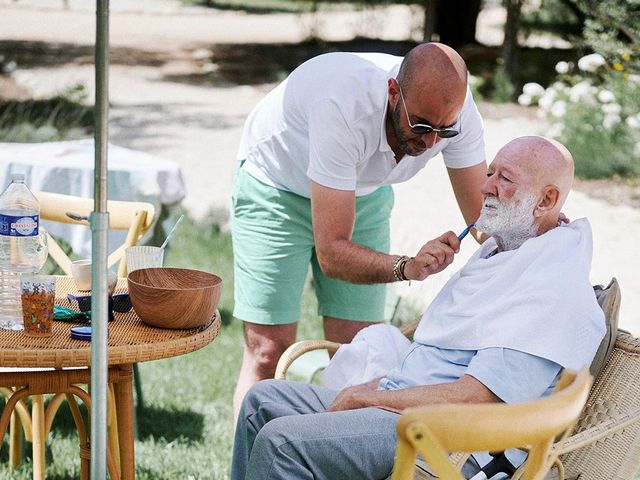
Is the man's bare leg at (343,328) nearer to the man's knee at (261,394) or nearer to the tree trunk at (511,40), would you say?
the man's knee at (261,394)

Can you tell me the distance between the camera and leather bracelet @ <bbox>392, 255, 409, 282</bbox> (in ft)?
9.86

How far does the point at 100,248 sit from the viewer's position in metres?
2.05

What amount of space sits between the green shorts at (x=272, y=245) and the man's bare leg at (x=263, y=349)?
0.04 m

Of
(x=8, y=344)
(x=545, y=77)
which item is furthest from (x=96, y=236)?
(x=545, y=77)

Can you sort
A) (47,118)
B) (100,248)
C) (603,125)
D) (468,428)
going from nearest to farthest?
(468,428) → (100,248) → (603,125) → (47,118)

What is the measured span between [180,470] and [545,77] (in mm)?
12954

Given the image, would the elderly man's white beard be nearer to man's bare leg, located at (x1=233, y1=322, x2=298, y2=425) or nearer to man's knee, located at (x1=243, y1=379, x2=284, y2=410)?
man's knee, located at (x1=243, y1=379, x2=284, y2=410)

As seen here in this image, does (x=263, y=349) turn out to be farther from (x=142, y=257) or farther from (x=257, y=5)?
(x=257, y=5)

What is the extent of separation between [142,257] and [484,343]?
111 centimetres

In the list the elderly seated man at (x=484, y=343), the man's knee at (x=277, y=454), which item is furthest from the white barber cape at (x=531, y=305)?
the man's knee at (x=277, y=454)

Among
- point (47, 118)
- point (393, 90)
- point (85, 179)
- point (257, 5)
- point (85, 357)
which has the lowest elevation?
point (257, 5)

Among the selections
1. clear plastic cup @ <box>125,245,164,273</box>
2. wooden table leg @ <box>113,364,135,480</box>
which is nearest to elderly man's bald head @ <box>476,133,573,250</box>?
clear plastic cup @ <box>125,245,164,273</box>

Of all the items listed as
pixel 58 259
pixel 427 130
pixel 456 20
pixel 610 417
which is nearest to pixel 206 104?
pixel 456 20

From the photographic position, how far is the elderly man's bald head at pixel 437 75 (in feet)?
9.54
